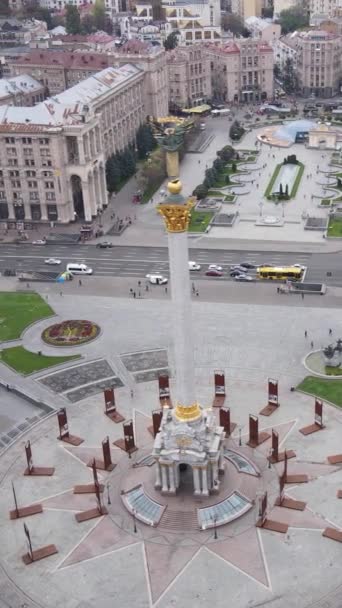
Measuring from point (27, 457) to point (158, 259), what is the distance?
66.1m

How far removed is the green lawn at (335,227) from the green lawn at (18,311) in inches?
2335

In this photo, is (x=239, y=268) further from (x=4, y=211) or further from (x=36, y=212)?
(x=4, y=211)

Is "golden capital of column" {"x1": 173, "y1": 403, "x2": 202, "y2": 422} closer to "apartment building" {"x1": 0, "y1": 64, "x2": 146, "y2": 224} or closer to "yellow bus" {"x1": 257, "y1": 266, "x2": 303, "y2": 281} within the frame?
"yellow bus" {"x1": 257, "y1": 266, "x2": 303, "y2": 281}

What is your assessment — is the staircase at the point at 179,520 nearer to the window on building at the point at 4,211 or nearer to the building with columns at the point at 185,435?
the building with columns at the point at 185,435

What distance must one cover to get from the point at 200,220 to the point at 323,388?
230ft

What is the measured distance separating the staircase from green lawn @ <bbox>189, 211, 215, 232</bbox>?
3401 inches

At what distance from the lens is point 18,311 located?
404ft

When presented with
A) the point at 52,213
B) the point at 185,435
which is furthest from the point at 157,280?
the point at 185,435

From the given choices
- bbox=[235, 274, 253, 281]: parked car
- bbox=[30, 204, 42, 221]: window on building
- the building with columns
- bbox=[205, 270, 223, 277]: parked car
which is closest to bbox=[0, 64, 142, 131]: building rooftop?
bbox=[30, 204, 42, 221]: window on building

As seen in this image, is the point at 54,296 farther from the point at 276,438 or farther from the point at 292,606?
the point at 292,606

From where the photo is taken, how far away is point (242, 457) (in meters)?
82.9

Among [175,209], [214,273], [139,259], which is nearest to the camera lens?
[175,209]

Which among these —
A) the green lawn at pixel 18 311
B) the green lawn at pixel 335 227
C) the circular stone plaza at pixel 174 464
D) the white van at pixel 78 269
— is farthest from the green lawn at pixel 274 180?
the green lawn at pixel 18 311

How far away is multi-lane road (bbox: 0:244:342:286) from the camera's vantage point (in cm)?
13562
